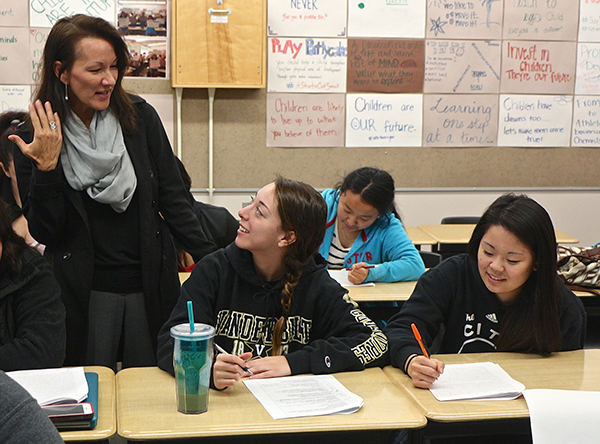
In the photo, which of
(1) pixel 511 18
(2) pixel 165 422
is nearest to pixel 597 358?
(2) pixel 165 422

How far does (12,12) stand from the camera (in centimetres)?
430

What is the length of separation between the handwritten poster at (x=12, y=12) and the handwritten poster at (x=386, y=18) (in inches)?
85.5

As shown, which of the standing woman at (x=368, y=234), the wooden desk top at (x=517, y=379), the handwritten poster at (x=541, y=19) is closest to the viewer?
the wooden desk top at (x=517, y=379)

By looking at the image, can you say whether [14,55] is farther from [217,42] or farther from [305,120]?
[305,120]

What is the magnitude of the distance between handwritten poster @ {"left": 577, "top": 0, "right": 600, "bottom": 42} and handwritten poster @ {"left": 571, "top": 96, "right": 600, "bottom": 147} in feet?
1.47

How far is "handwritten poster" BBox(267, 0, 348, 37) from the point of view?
451 centimetres

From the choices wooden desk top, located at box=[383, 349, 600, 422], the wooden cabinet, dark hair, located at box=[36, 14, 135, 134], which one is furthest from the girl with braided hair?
the wooden cabinet

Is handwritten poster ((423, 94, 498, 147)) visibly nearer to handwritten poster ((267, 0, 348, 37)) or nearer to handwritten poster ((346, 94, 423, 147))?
handwritten poster ((346, 94, 423, 147))

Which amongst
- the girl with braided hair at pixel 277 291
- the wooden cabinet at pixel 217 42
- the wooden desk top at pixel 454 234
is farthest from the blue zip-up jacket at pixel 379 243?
the wooden cabinet at pixel 217 42

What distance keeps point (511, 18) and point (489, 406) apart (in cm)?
395

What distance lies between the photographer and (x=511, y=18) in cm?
477

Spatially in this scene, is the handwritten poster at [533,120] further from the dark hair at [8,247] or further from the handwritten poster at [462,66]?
the dark hair at [8,247]

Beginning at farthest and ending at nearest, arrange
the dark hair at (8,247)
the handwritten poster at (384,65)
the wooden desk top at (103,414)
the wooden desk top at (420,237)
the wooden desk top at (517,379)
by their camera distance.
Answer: the handwritten poster at (384,65)
the wooden desk top at (420,237)
the dark hair at (8,247)
the wooden desk top at (517,379)
the wooden desk top at (103,414)

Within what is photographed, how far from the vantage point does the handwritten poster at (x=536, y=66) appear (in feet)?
15.8
